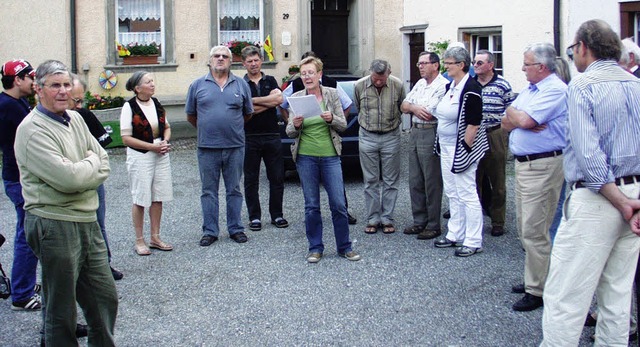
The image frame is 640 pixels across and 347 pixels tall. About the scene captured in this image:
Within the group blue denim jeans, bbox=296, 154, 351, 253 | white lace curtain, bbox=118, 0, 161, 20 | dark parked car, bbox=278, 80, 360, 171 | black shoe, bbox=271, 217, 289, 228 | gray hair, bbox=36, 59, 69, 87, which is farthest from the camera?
white lace curtain, bbox=118, 0, 161, 20

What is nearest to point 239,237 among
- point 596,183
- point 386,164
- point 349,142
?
point 386,164

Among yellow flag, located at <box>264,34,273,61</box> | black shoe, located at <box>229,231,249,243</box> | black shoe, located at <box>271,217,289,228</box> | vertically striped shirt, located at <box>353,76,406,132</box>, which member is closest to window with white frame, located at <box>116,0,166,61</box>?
yellow flag, located at <box>264,34,273,61</box>

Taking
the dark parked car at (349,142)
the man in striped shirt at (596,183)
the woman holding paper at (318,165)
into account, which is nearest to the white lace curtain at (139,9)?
the dark parked car at (349,142)

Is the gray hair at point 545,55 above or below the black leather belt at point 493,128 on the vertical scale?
above

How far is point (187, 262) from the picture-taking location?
24.8 feet

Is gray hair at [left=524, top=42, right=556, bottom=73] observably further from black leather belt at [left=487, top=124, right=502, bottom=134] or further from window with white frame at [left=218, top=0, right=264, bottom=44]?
window with white frame at [left=218, top=0, right=264, bottom=44]

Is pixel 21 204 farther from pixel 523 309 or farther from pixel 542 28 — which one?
pixel 542 28

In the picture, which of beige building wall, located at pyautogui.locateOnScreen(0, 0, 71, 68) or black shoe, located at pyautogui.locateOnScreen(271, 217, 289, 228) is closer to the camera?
black shoe, located at pyautogui.locateOnScreen(271, 217, 289, 228)

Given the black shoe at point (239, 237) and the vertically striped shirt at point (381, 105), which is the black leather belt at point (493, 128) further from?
the black shoe at point (239, 237)

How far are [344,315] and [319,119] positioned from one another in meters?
2.25

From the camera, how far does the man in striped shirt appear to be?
170 inches

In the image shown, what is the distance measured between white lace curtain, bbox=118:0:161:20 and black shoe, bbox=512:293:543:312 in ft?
45.3

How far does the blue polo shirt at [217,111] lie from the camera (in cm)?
816

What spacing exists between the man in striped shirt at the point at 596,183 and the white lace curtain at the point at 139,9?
48.6 ft
